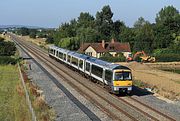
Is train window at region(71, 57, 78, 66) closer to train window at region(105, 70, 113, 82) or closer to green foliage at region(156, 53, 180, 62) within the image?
train window at region(105, 70, 113, 82)

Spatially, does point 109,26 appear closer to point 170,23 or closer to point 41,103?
point 170,23

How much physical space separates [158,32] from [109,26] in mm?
30979

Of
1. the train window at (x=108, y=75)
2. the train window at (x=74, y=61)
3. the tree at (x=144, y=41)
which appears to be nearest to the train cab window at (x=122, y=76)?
the train window at (x=108, y=75)

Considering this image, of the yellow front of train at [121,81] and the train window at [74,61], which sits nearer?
the yellow front of train at [121,81]

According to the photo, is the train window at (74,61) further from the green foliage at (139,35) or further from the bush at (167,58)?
the green foliage at (139,35)

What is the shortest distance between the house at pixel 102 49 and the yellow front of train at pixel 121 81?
190 feet

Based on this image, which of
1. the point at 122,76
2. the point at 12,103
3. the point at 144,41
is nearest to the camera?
the point at 12,103

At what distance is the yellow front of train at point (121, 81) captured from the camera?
3056cm

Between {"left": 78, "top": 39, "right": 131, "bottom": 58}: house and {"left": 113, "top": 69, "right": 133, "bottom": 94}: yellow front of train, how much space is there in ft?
190

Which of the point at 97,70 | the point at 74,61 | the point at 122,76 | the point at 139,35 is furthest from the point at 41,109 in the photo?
the point at 139,35

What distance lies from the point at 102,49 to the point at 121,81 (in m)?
61.0

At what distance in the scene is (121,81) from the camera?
30.7 m

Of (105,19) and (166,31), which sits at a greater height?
(105,19)

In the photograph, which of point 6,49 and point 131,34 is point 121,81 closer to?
point 6,49
